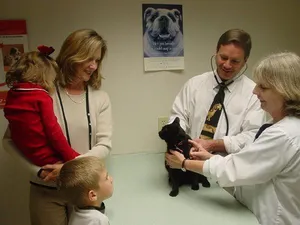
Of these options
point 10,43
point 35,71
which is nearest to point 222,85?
point 35,71

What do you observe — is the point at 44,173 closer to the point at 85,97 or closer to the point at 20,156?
the point at 20,156

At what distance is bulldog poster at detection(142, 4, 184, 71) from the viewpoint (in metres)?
1.83

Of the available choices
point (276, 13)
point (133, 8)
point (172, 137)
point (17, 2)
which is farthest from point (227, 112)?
point (17, 2)

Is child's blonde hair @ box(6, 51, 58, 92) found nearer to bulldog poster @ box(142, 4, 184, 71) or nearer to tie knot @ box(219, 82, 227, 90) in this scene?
bulldog poster @ box(142, 4, 184, 71)

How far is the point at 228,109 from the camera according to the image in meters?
1.57

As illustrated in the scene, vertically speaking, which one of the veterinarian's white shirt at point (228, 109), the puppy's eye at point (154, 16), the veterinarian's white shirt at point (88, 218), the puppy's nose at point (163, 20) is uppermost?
the puppy's eye at point (154, 16)

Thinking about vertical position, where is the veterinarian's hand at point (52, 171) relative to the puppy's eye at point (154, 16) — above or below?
below

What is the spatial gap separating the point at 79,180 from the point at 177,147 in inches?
21.2

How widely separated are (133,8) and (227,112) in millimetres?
836

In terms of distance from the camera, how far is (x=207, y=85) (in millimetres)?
1661

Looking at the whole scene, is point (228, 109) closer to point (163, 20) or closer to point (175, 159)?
point (175, 159)

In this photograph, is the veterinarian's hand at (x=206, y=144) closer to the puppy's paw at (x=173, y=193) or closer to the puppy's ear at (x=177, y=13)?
the puppy's paw at (x=173, y=193)

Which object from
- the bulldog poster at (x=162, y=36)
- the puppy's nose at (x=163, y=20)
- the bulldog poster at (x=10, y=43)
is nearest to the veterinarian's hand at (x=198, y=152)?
the bulldog poster at (x=162, y=36)

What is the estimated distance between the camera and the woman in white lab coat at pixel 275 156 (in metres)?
1.03
